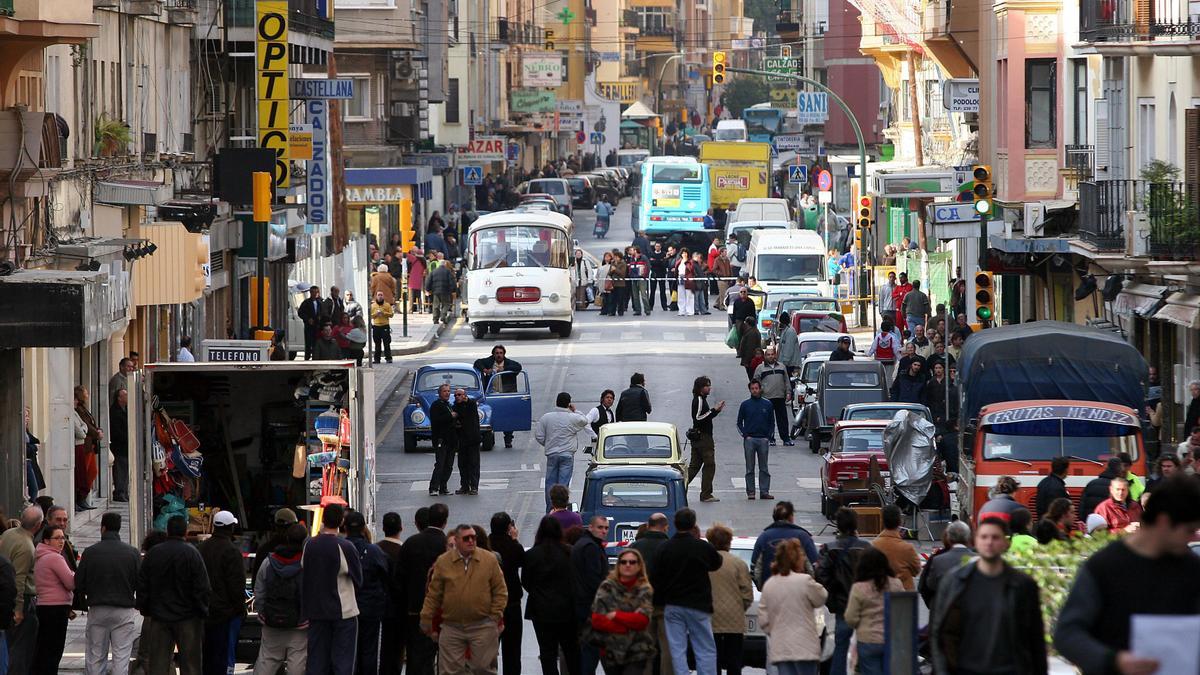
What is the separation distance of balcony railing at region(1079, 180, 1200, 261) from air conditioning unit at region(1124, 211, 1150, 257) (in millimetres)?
97

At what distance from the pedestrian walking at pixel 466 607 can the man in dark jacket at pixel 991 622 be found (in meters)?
5.26

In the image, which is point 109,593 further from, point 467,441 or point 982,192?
point 982,192

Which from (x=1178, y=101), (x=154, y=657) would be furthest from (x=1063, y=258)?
(x=154, y=657)

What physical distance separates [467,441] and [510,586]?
472 inches

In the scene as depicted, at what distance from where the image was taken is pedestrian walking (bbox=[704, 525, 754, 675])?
14977mm

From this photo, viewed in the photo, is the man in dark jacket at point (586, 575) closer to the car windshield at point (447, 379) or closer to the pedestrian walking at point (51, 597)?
the pedestrian walking at point (51, 597)

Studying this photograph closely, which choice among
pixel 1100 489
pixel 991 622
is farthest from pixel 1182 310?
pixel 991 622

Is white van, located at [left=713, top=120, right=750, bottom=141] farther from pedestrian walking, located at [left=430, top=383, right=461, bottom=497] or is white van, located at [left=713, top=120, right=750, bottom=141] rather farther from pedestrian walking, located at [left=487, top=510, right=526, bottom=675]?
pedestrian walking, located at [left=487, top=510, right=526, bottom=675]

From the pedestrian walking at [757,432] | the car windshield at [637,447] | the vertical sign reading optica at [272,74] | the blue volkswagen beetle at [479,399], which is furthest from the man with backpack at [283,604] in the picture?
the vertical sign reading optica at [272,74]

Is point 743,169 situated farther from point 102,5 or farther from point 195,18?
point 102,5

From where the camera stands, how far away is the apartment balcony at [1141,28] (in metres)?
28.6

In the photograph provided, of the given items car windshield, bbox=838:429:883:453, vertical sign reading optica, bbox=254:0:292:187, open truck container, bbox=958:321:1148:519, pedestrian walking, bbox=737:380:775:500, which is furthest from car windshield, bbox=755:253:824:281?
car windshield, bbox=838:429:883:453

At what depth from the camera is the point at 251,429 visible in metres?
21.1

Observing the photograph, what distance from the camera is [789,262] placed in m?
50.2
